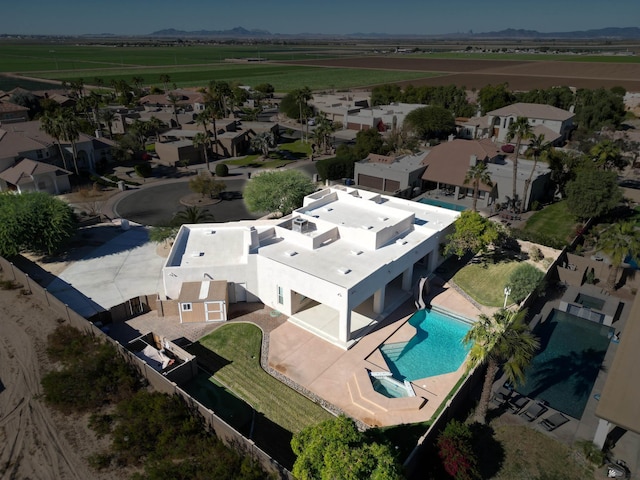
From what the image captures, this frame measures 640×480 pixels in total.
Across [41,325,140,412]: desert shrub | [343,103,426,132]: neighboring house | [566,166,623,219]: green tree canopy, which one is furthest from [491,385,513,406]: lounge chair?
[343,103,426,132]: neighboring house

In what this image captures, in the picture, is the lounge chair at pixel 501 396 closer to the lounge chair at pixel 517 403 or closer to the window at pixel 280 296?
the lounge chair at pixel 517 403

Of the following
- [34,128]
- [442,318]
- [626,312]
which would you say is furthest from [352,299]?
[34,128]

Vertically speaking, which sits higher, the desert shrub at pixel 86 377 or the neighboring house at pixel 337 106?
the neighboring house at pixel 337 106

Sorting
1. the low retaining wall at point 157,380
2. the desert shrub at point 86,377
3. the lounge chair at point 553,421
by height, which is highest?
the low retaining wall at point 157,380

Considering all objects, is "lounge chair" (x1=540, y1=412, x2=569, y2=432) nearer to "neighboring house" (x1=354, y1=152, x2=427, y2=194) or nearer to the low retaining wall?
the low retaining wall

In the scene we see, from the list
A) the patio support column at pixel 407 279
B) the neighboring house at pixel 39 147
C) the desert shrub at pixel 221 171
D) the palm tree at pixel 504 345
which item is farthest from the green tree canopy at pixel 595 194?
the neighboring house at pixel 39 147

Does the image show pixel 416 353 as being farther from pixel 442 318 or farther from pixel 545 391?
pixel 545 391
